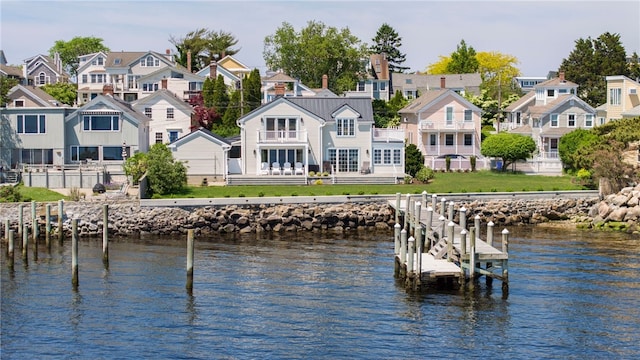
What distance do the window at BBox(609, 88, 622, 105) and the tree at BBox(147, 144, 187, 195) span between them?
137 ft

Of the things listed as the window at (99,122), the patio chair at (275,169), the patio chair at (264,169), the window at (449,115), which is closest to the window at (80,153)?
the window at (99,122)

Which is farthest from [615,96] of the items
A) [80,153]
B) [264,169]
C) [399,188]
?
[80,153]

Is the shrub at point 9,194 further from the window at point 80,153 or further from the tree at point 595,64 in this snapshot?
the tree at point 595,64

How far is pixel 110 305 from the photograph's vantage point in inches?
1545

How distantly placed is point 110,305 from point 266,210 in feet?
70.3

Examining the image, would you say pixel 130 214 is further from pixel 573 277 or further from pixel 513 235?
pixel 573 277

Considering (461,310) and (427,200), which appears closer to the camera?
(461,310)

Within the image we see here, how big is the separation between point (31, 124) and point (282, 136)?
17.8 meters

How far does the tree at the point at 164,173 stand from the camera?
2431 inches

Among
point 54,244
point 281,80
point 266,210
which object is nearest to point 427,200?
point 266,210

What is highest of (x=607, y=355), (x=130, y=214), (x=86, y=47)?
(x=86, y=47)

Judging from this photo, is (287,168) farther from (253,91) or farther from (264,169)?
(253,91)

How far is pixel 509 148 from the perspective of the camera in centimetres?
7619

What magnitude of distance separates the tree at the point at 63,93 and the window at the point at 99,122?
36.2 meters
